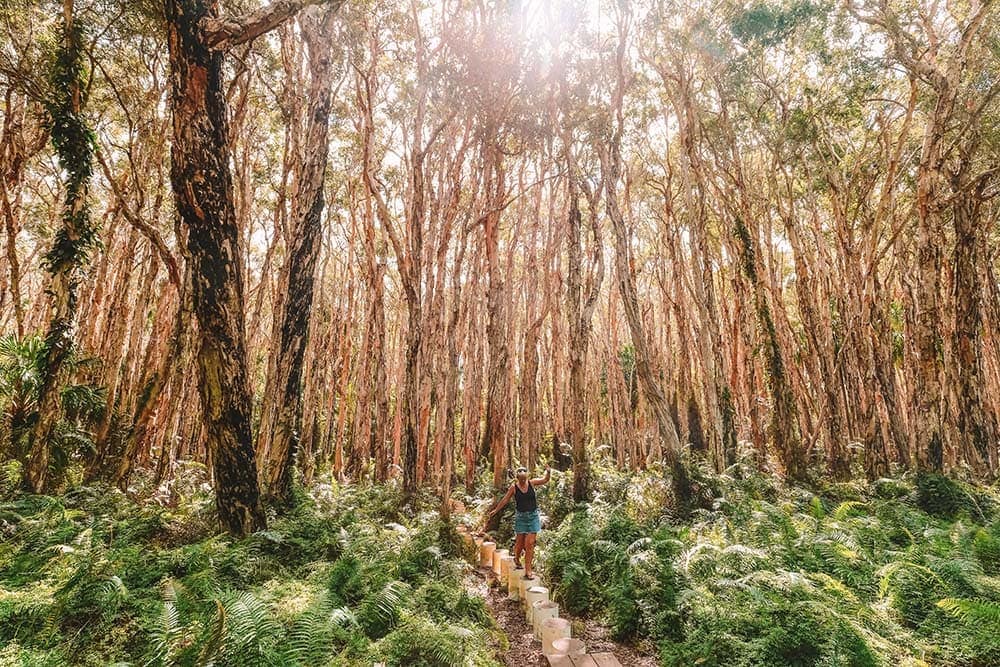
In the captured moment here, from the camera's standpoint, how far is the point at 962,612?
3.75 meters

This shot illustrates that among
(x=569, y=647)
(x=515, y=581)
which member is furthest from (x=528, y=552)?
(x=569, y=647)

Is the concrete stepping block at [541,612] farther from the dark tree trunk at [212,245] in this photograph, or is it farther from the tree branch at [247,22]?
the tree branch at [247,22]

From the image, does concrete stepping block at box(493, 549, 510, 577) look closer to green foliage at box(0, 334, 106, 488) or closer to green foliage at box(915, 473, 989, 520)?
green foliage at box(0, 334, 106, 488)

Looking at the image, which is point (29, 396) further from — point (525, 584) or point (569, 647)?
point (569, 647)

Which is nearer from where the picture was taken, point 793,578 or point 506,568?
point 793,578

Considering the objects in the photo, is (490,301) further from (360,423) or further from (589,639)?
(589,639)

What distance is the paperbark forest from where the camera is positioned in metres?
6.57

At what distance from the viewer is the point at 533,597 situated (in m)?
5.82

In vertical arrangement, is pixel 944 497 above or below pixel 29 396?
below

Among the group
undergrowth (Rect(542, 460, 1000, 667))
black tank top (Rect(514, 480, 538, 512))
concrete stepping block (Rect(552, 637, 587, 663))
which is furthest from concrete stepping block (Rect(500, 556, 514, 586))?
concrete stepping block (Rect(552, 637, 587, 663))

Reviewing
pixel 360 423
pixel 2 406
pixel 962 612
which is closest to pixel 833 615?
pixel 962 612

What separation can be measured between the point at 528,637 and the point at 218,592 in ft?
11.1

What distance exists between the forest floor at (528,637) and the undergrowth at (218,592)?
0.43 m

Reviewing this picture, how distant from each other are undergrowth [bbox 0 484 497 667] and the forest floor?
1.42ft
